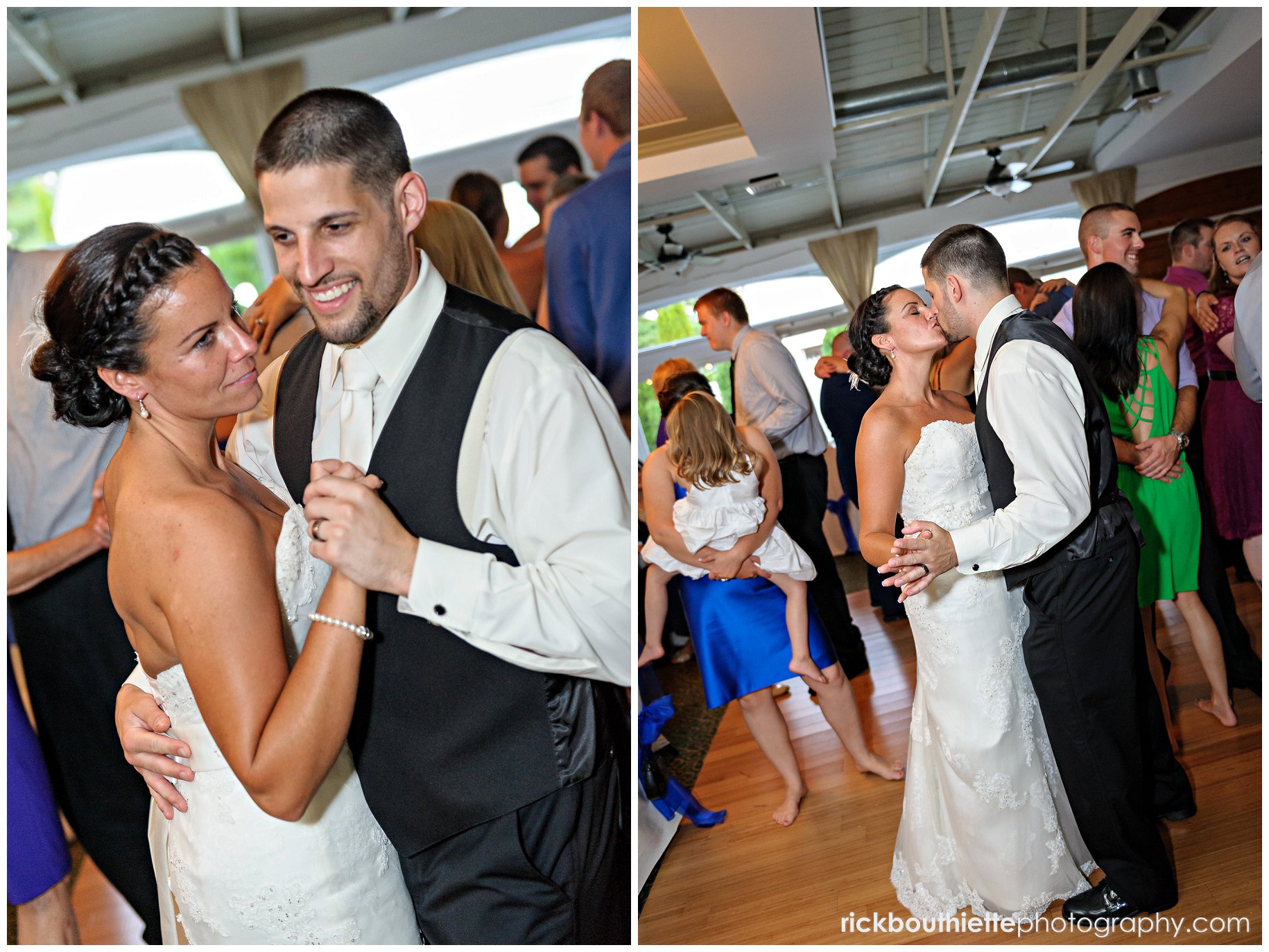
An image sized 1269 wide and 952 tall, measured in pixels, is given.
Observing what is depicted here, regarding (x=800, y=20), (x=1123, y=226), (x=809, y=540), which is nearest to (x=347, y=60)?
(x=800, y=20)

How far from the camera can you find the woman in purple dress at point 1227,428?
2.52m

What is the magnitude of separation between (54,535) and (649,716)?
152 centimetres

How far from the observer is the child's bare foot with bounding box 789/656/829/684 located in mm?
2541

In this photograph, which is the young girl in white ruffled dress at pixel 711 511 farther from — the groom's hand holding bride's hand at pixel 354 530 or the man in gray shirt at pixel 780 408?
the groom's hand holding bride's hand at pixel 354 530

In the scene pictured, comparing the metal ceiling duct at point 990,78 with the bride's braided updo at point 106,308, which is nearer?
the bride's braided updo at point 106,308

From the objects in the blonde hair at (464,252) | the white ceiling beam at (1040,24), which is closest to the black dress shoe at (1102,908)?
the blonde hair at (464,252)

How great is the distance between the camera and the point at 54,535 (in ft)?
6.93

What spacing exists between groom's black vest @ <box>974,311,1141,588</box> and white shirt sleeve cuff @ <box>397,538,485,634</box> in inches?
48.8

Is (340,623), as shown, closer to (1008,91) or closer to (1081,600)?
(1081,600)

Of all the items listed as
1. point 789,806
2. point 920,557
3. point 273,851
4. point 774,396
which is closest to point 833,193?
point 774,396

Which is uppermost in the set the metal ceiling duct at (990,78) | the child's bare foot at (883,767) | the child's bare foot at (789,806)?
the metal ceiling duct at (990,78)

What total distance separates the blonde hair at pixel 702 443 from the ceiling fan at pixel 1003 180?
0.79 m

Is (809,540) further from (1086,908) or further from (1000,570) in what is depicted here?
(1086,908)

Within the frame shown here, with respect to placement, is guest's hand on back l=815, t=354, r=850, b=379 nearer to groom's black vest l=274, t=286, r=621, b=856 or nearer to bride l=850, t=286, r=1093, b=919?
bride l=850, t=286, r=1093, b=919
